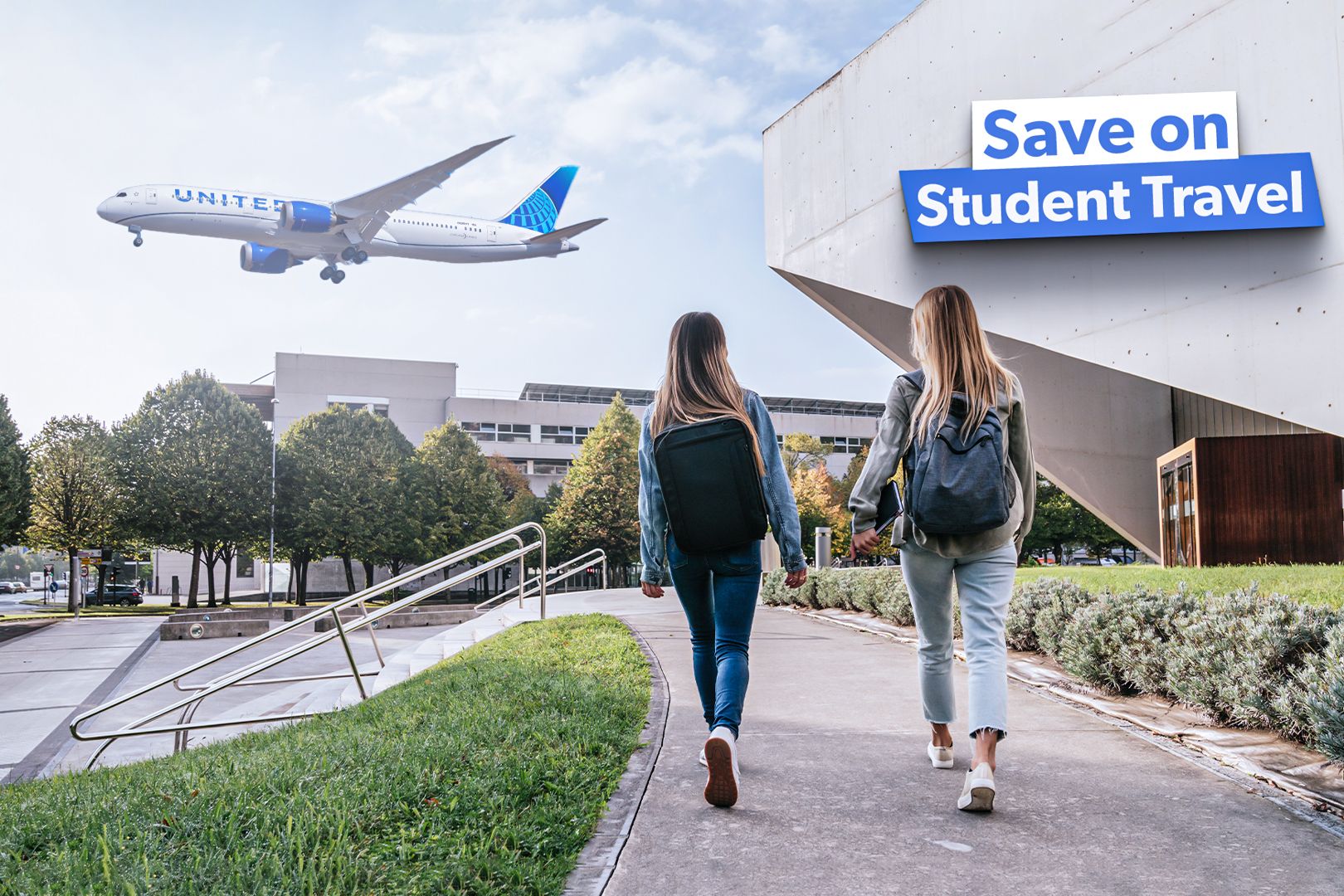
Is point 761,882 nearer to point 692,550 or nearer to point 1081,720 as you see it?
point 692,550

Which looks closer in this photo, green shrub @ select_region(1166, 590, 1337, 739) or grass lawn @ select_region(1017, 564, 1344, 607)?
green shrub @ select_region(1166, 590, 1337, 739)

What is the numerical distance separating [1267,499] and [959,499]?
44.6 feet

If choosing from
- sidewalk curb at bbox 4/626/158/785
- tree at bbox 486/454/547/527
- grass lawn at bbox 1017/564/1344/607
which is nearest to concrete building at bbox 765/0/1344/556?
grass lawn at bbox 1017/564/1344/607

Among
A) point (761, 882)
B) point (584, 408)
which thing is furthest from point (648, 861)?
point (584, 408)

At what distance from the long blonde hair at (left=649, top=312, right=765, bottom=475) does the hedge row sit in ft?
7.81

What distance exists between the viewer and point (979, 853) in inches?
120

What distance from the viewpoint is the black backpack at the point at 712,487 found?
3.76 m

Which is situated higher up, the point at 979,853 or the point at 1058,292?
the point at 1058,292

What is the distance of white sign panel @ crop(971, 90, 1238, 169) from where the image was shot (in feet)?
37.5

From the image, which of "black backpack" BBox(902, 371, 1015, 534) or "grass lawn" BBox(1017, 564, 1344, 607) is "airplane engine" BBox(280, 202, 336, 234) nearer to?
"grass lawn" BBox(1017, 564, 1344, 607)

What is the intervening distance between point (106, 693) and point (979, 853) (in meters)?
14.9

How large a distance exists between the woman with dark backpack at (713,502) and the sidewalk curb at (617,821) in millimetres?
380

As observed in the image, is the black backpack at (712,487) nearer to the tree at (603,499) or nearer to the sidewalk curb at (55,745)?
the sidewalk curb at (55,745)

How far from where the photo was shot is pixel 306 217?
4016 cm
